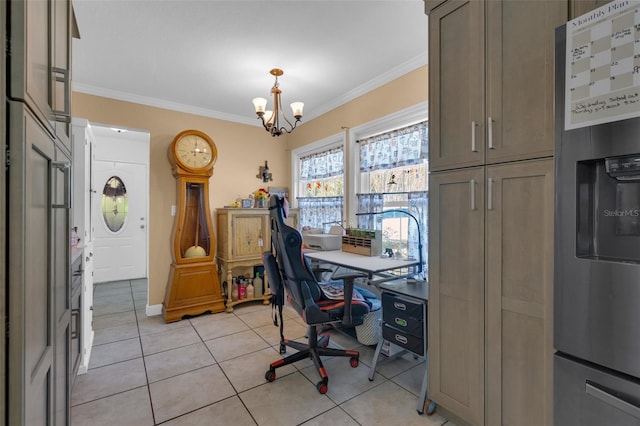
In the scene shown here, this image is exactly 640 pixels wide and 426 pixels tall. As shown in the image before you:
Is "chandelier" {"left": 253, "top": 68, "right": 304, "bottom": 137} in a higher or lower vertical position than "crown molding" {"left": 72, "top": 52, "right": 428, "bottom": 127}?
lower

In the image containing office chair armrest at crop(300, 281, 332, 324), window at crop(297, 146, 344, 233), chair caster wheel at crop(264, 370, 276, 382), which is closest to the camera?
office chair armrest at crop(300, 281, 332, 324)

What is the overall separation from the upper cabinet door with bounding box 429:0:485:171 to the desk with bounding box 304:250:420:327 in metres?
0.86

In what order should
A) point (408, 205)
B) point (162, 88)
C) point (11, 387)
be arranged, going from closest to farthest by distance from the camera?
point (11, 387), point (408, 205), point (162, 88)

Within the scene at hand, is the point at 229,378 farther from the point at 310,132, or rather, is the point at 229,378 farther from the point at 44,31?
the point at 310,132

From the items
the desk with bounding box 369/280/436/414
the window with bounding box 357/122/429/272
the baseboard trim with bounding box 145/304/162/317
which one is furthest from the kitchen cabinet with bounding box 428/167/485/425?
the baseboard trim with bounding box 145/304/162/317

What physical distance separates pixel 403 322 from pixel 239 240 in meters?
2.33

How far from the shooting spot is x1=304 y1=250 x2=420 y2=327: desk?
6.45 ft

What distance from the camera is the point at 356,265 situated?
2248 mm

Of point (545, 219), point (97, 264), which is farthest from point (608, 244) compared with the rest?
point (97, 264)

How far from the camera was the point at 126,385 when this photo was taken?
6.70ft

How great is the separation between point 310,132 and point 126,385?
10.9ft

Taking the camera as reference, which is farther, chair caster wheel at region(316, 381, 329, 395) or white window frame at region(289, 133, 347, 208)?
white window frame at region(289, 133, 347, 208)

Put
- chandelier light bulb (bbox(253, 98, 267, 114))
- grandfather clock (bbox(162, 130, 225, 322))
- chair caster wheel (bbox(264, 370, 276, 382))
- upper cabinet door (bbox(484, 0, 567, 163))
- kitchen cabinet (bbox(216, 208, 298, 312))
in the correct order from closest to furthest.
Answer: upper cabinet door (bbox(484, 0, 567, 163)) → chair caster wheel (bbox(264, 370, 276, 382)) → chandelier light bulb (bbox(253, 98, 267, 114)) → grandfather clock (bbox(162, 130, 225, 322)) → kitchen cabinet (bbox(216, 208, 298, 312))

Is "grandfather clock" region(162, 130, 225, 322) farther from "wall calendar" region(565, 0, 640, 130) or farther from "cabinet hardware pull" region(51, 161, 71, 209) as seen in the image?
"wall calendar" region(565, 0, 640, 130)
